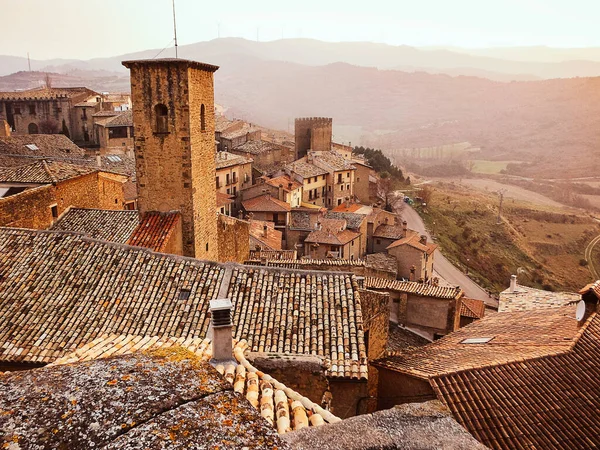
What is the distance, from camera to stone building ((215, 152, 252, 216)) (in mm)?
38406

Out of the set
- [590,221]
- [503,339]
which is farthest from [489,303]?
[590,221]

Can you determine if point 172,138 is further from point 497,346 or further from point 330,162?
point 330,162

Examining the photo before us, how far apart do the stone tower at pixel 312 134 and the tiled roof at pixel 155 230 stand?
40977 mm

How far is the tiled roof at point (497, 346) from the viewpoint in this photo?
331 inches

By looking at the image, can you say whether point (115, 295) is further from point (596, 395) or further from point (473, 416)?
point (596, 395)

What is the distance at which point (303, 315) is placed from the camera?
9.23m

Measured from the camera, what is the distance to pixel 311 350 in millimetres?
8445

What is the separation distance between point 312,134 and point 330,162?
8.67m

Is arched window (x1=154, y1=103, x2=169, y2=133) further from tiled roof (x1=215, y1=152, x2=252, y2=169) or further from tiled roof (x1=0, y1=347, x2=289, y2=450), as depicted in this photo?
tiled roof (x1=215, y1=152, x2=252, y2=169)

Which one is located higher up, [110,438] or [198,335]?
[110,438]

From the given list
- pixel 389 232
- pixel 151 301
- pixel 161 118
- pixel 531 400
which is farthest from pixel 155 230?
pixel 389 232

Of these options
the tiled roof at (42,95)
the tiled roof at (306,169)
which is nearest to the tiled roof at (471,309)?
the tiled roof at (306,169)

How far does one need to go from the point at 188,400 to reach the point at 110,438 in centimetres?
45

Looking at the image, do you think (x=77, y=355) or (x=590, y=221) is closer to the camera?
(x=77, y=355)
